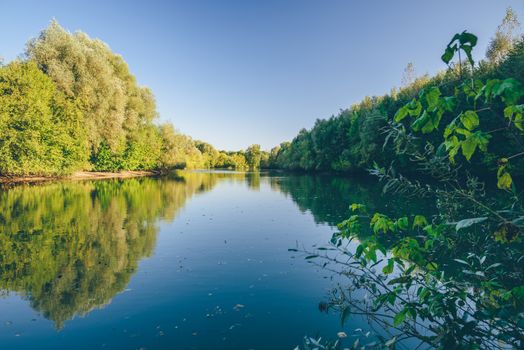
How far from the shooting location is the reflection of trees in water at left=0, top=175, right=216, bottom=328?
294 inches

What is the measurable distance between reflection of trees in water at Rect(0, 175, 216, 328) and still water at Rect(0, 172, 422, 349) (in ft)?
0.12

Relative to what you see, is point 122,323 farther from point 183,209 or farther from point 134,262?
point 183,209

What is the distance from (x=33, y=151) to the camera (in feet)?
113

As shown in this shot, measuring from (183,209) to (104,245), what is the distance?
9.74 m

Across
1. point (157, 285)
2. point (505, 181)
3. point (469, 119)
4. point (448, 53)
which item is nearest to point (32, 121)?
point (157, 285)

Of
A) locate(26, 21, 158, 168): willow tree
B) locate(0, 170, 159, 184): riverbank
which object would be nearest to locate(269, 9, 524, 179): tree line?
locate(26, 21, 158, 168): willow tree

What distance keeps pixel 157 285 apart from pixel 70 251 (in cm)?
466

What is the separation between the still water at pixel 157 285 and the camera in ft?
19.4

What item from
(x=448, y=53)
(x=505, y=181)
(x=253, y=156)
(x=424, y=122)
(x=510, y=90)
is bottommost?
(x=505, y=181)

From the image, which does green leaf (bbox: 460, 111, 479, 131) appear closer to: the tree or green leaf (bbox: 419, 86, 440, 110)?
green leaf (bbox: 419, 86, 440, 110)

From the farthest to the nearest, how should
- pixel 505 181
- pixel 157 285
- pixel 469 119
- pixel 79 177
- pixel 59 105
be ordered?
pixel 79 177 < pixel 59 105 < pixel 157 285 < pixel 505 181 < pixel 469 119

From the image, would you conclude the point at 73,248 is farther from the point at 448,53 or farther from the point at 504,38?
the point at 504,38

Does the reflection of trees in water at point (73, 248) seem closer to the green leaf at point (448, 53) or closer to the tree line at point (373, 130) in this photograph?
the green leaf at point (448, 53)

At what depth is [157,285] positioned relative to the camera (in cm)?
823
